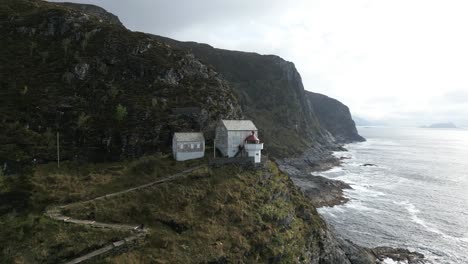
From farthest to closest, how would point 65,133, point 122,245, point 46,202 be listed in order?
point 65,133 → point 46,202 → point 122,245

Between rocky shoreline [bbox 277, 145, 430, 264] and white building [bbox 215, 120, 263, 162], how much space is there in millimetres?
21490

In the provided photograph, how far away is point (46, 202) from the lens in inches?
1582

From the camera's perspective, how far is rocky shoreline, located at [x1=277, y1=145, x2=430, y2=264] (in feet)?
193

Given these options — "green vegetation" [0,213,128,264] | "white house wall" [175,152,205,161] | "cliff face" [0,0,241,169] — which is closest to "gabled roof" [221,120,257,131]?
"white house wall" [175,152,205,161]

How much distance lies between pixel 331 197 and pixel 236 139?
59288 mm

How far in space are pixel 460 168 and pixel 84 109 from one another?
19218 centimetres

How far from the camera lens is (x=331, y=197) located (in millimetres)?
102500

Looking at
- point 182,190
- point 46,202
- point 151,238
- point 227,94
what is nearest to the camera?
point 151,238

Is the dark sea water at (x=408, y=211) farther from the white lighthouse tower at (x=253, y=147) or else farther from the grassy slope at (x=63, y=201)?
the grassy slope at (x=63, y=201)

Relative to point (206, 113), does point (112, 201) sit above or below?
below

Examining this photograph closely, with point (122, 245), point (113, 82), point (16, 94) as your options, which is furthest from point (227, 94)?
Answer: point (122, 245)

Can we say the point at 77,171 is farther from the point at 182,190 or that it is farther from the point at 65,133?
the point at 182,190

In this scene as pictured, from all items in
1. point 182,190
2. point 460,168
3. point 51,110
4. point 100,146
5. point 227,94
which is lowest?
point 460,168

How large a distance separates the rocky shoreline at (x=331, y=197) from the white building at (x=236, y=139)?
2149 cm
